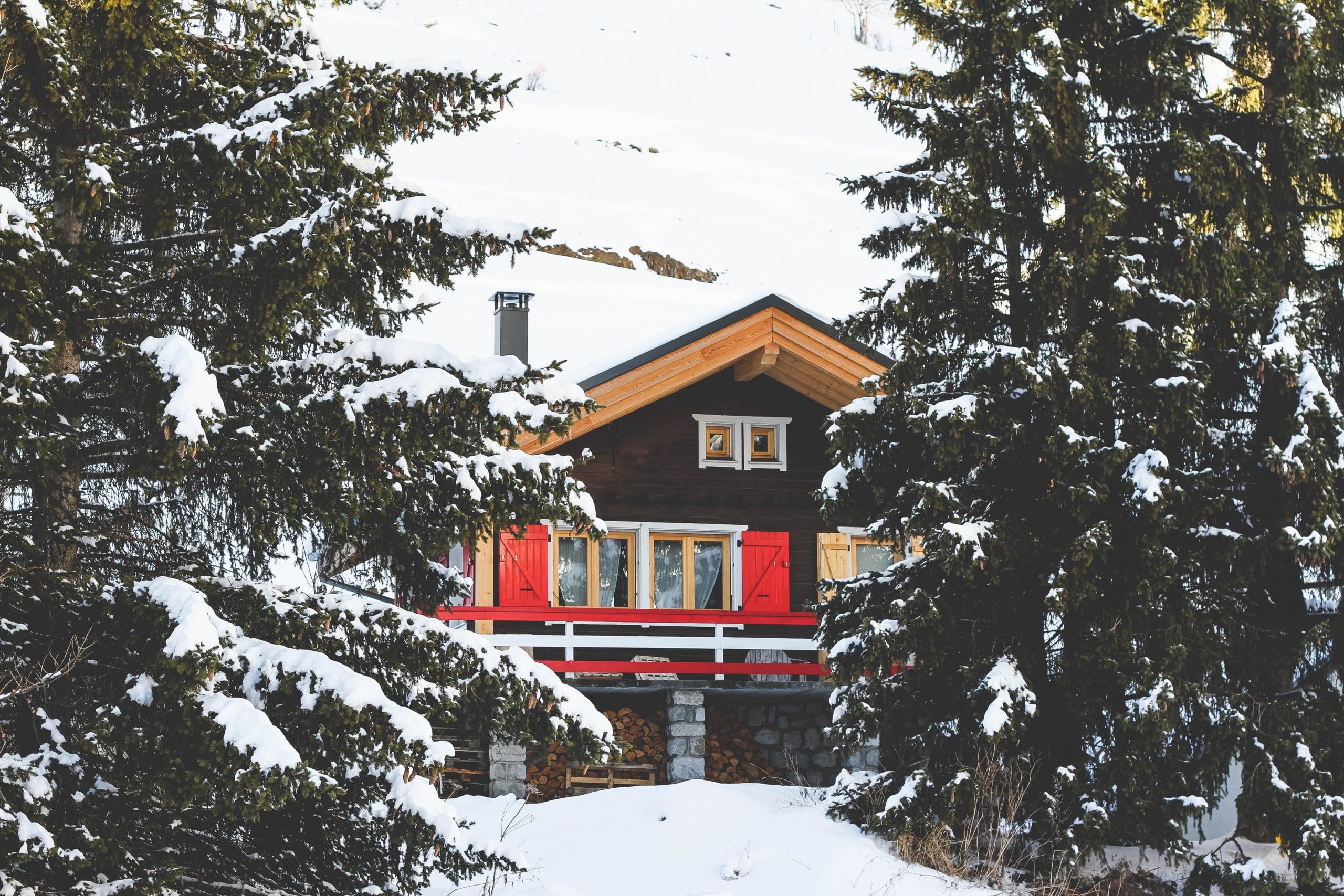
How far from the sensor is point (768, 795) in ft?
42.0

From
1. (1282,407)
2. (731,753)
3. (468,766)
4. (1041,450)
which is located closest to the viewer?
(1041,450)

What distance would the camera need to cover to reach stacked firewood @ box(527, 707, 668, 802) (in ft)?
49.5

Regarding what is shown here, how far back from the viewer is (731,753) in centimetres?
1588

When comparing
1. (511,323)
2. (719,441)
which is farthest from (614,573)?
(511,323)

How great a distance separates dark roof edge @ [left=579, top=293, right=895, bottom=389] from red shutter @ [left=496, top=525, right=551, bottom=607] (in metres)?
1.91

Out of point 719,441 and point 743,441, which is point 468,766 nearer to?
point 719,441

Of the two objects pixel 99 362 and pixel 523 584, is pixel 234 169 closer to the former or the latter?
pixel 99 362

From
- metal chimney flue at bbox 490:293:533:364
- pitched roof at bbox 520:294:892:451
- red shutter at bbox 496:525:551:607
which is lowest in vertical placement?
red shutter at bbox 496:525:551:607

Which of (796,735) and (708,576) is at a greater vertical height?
(708,576)

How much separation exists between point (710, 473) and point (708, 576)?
4.10 ft

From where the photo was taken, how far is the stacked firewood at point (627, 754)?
15.1 m

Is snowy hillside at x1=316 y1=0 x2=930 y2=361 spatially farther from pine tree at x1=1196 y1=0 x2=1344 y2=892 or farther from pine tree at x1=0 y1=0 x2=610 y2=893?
pine tree at x1=0 y1=0 x2=610 y2=893

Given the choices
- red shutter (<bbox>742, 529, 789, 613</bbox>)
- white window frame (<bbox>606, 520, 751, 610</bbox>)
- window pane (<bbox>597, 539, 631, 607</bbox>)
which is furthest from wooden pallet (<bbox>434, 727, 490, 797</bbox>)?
red shutter (<bbox>742, 529, 789, 613</bbox>)

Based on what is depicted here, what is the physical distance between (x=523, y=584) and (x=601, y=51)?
268 feet
